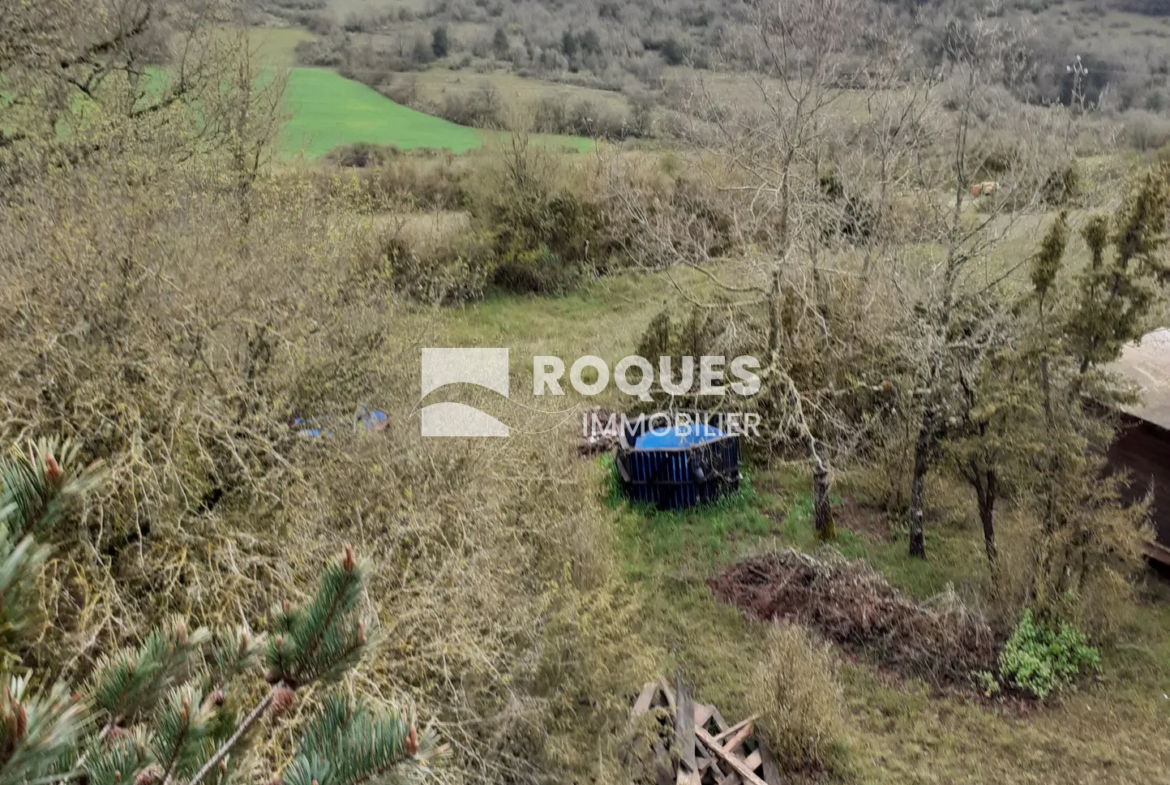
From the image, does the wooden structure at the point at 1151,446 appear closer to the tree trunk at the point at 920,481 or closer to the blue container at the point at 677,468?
the tree trunk at the point at 920,481

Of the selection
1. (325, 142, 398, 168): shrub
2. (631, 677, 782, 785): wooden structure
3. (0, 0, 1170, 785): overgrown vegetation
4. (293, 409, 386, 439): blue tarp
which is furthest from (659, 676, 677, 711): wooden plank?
(325, 142, 398, 168): shrub

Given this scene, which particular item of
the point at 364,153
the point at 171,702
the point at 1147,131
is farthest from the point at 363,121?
the point at 171,702

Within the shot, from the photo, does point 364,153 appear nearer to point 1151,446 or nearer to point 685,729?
point 1151,446

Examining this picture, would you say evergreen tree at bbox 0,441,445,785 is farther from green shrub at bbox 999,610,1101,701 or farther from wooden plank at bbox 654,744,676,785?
green shrub at bbox 999,610,1101,701

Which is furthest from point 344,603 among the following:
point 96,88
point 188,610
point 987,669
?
point 96,88

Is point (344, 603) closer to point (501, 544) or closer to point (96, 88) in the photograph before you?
point (501, 544)
